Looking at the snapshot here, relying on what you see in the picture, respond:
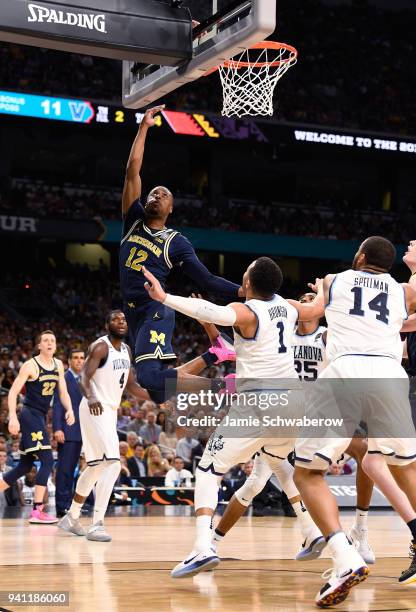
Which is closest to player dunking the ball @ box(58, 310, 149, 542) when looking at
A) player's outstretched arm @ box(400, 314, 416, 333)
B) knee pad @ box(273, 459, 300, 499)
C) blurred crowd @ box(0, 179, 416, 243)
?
knee pad @ box(273, 459, 300, 499)

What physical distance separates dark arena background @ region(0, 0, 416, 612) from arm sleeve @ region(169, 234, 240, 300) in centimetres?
7

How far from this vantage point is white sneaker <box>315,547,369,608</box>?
200 inches

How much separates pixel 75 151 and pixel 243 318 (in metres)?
26.4

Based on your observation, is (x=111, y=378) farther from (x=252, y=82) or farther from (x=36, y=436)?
(x=252, y=82)

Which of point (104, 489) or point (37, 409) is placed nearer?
point (104, 489)

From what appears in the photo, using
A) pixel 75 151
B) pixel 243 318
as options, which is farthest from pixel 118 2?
pixel 75 151

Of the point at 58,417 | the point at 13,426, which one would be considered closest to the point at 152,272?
the point at 13,426

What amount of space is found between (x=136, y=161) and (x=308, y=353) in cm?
273

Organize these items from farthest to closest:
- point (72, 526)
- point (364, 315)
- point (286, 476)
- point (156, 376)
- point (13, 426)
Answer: point (13, 426) → point (72, 526) → point (286, 476) → point (156, 376) → point (364, 315)

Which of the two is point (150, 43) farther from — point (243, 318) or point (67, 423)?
point (67, 423)

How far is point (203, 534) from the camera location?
592cm

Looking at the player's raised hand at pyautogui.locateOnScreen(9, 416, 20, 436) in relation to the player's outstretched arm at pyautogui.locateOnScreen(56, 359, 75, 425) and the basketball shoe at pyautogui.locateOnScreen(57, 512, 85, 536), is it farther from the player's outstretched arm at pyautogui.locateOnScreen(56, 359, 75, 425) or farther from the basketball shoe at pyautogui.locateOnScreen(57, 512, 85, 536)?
the basketball shoe at pyautogui.locateOnScreen(57, 512, 85, 536)

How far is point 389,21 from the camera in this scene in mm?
34500
